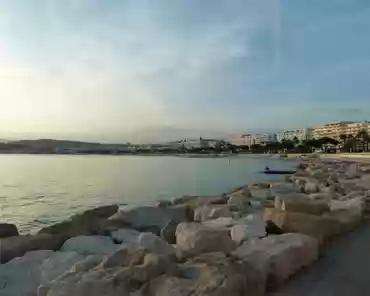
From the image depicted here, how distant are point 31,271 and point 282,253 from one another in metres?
2.64

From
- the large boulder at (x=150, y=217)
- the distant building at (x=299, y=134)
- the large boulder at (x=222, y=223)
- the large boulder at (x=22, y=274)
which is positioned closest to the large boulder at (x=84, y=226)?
the large boulder at (x=150, y=217)

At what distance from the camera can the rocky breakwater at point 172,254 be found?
3.55 metres

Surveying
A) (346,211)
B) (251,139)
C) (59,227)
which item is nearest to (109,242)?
(59,227)

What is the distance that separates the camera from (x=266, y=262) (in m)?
4.24

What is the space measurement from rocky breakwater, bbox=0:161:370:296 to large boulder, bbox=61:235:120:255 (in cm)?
1

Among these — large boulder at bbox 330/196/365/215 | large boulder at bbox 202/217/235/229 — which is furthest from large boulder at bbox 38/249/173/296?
large boulder at bbox 330/196/365/215

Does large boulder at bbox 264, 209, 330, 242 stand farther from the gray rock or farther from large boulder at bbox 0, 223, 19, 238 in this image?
large boulder at bbox 0, 223, 19, 238

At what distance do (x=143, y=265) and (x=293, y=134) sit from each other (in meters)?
171

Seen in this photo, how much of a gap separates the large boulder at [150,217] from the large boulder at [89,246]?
5.91ft

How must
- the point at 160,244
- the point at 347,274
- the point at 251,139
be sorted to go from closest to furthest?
the point at 347,274 < the point at 160,244 < the point at 251,139

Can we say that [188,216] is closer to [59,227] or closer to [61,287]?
[59,227]

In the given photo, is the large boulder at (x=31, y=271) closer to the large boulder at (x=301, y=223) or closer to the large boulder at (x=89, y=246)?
the large boulder at (x=89, y=246)

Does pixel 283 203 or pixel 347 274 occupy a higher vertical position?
pixel 283 203

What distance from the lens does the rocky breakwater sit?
11.6ft
